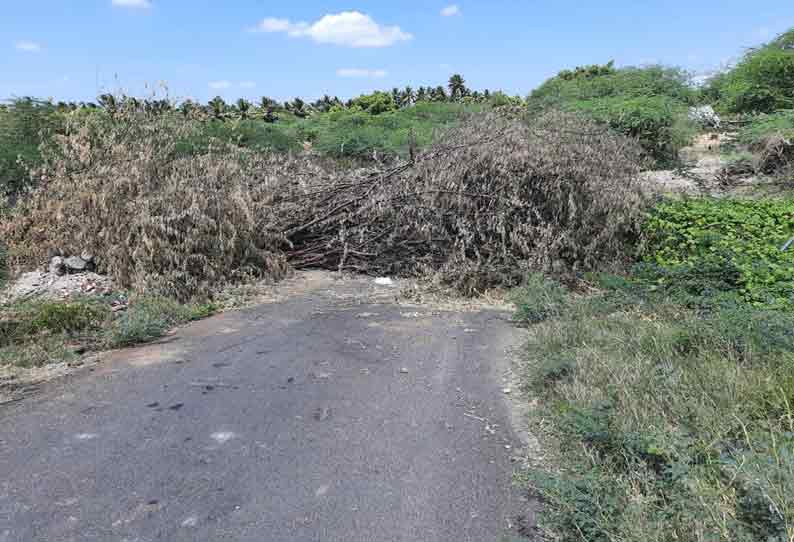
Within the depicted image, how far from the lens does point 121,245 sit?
8258 mm

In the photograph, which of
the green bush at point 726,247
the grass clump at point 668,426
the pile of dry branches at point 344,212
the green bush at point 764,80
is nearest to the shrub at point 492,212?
the pile of dry branches at point 344,212

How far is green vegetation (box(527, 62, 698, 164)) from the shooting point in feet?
45.2

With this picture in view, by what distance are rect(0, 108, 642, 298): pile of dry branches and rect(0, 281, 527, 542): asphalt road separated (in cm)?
214

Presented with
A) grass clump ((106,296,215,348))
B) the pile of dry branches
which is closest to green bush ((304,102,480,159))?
the pile of dry branches

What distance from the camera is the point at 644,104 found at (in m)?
14.5

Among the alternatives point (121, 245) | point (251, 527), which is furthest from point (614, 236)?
point (251, 527)

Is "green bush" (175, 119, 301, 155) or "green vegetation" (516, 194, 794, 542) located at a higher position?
"green bush" (175, 119, 301, 155)

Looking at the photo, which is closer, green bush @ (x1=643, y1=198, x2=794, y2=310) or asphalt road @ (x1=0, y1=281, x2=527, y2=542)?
asphalt road @ (x1=0, y1=281, x2=527, y2=542)

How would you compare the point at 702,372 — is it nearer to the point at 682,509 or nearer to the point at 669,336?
the point at 669,336

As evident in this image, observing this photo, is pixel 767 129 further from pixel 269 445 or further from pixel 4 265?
pixel 4 265

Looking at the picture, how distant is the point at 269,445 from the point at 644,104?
12890mm

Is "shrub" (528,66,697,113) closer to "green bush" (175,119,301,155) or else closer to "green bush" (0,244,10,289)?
"green bush" (175,119,301,155)

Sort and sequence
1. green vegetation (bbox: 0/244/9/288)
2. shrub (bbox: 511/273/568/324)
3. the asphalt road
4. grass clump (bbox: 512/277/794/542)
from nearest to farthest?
1. grass clump (bbox: 512/277/794/542)
2. the asphalt road
3. shrub (bbox: 511/273/568/324)
4. green vegetation (bbox: 0/244/9/288)

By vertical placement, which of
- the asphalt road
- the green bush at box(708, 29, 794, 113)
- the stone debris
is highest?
the green bush at box(708, 29, 794, 113)
